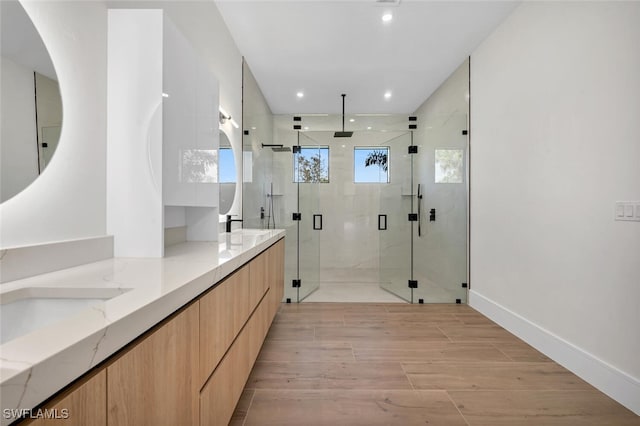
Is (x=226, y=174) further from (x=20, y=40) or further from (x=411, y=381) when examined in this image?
(x=411, y=381)

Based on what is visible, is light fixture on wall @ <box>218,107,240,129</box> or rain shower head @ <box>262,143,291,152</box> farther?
rain shower head @ <box>262,143,291,152</box>

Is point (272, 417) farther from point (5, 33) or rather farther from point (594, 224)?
point (594, 224)

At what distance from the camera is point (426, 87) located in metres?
4.14

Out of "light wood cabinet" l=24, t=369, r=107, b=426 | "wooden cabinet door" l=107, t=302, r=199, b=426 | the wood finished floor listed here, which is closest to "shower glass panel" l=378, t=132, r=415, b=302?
the wood finished floor

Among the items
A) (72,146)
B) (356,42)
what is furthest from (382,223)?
(72,146)

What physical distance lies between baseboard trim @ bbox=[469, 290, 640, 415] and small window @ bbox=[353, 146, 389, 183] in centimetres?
236

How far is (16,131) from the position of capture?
3.24ft

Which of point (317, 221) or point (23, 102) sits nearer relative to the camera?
point (23, 102)

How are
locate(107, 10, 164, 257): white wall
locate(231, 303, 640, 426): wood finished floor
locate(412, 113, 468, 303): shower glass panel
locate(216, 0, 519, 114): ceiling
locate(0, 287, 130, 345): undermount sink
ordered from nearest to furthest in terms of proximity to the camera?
locate(0, 287, 130, 345): undermount sink < locate(107, 10, 164, 257): white wall < locate(231, 303, 640, 426): wood finished floor < locate(216, 0, 519, 114): ceiling < locate(412, 113, 468, 303): shower glass panel

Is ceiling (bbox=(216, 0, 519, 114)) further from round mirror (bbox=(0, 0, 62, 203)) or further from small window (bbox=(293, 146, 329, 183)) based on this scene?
round mirror (bbox=(0, 0, 62, 203))

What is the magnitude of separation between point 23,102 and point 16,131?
0.35 ft

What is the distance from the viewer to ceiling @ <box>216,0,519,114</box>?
2535 millimetres

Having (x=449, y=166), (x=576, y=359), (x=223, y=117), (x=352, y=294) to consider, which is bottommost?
(x=352, y=294)

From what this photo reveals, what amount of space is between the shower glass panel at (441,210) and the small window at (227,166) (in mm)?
2295
